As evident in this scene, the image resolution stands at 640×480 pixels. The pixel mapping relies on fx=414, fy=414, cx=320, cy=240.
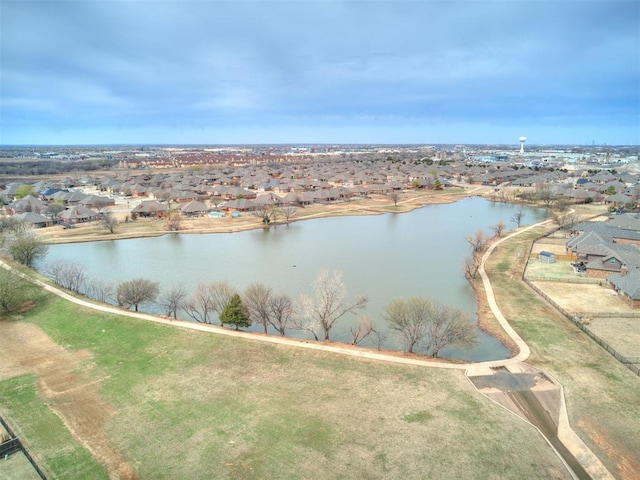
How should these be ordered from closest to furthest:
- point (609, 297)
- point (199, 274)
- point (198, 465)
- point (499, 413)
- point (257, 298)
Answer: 1. point (198, 465)
2. point (499, 413)
3. point (257, 298)
4. point (609, 297)
5. point (199, 274)

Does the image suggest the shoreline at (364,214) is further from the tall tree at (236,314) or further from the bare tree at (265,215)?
the tall tree at (236,314)

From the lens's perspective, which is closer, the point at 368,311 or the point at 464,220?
the point at 368,311

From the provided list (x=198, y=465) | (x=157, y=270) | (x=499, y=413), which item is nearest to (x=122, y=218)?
(x=157, y=270)

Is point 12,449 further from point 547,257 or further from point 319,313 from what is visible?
point 547,257

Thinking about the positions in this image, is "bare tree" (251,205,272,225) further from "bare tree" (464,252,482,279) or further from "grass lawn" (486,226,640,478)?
"grass lawn" (486,226,640,478)

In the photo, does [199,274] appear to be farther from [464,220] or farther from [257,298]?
[464,220]

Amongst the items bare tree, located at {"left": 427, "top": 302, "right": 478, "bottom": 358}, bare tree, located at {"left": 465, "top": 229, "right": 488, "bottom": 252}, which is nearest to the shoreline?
bare tree, located at {"left": 427, "top": 302, "right": 478, "bottom": 358}

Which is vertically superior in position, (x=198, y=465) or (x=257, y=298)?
(x=257, y=298)
